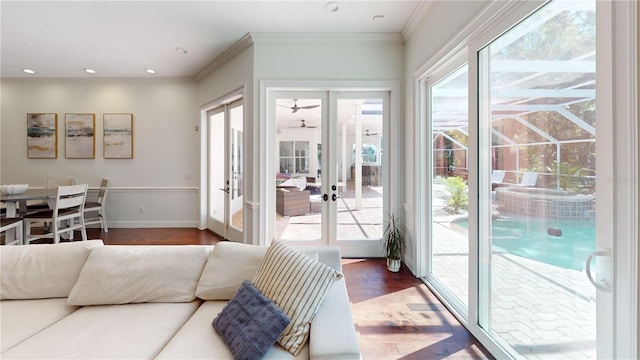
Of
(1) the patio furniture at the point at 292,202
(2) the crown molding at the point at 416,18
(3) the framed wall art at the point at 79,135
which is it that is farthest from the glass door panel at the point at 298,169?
(3) the framed wall art at the point at 79,135

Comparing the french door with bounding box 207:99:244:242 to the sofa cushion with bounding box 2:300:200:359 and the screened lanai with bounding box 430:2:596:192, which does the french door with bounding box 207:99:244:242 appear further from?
the screened lanai with bounding box 430:2:596:192

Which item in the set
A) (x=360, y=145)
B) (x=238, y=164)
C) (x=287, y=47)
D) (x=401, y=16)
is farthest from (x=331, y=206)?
(x=401, y=16)

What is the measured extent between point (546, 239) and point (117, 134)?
617 centimetres

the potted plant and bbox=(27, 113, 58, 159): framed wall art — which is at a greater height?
bbox=(27, 113, 58, 159): framed wall art

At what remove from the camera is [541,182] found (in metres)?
1.37

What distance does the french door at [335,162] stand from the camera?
3291 mm

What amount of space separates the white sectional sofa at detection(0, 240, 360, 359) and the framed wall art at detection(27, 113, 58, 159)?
4.52 metres

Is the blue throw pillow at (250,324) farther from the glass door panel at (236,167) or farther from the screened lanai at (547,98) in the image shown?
the glass door panel at (236,167)

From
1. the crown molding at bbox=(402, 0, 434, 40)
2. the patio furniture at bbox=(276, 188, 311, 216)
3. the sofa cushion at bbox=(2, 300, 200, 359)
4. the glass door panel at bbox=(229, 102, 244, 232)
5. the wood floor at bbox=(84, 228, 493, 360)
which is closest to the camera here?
the sofa cushion at bbox=(2, 300, 200, 359)

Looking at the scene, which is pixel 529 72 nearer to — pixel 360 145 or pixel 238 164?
pixel 360 145

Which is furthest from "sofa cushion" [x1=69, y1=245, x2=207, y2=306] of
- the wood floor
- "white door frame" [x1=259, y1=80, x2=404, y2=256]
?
"white door frame" [x1=259, y1=80, x2=404, y2=256]

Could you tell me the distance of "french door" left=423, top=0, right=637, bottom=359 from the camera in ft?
3.21

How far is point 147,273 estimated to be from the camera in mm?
1523

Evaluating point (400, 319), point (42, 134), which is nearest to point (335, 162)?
point (400, 319)
